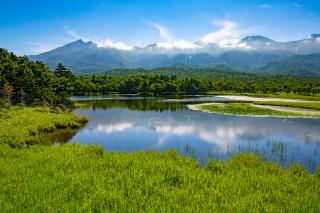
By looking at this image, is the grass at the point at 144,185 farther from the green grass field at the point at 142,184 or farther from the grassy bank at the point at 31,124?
the grassy bank at the point at 31,124

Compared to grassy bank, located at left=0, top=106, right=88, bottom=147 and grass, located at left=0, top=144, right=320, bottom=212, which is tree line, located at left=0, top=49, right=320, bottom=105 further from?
grass, located at left=0, top=144, right=320, bottom=212

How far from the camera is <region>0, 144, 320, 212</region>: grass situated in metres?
13.0

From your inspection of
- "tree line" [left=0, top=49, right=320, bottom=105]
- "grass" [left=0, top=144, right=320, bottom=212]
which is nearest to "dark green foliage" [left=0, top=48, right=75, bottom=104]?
"tree line" [left=0, top=49, right=320, bottom=105]

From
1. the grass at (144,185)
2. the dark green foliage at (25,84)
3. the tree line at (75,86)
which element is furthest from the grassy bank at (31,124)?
the tree line at (75,86)

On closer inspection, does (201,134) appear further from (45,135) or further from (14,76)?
(14,76)

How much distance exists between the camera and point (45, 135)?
38.6m

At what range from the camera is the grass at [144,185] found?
12953 millimetres

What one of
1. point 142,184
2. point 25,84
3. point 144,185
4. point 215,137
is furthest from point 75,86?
point 144,185

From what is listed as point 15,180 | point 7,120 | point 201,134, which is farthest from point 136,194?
point 7,120

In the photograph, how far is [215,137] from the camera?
38938 millimetres

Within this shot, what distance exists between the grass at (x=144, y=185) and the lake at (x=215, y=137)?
7.45m

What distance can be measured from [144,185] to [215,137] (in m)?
24.5

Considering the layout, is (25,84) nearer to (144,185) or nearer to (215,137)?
(215,137)

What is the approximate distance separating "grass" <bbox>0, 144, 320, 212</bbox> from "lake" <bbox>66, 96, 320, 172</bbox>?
7.45 metres
